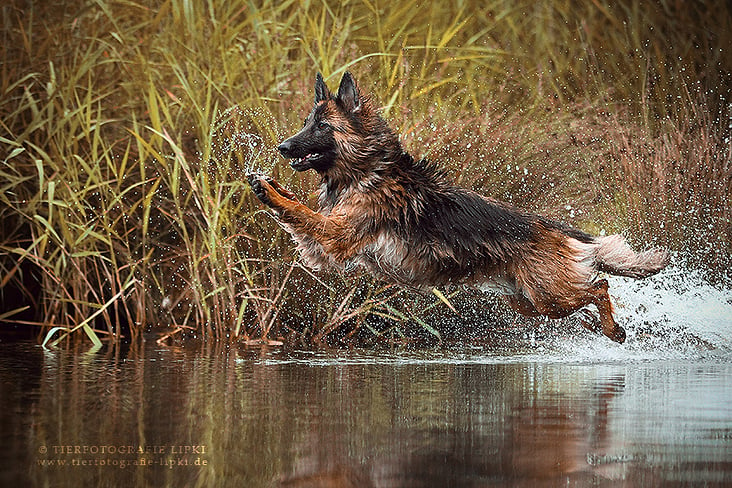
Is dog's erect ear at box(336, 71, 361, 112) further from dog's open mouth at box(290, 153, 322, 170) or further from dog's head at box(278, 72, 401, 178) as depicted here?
dog's open mouth at box(290, 153, 322, 170)

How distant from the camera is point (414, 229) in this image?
5.71m

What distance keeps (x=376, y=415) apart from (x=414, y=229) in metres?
1.87

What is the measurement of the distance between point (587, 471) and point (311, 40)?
546cm

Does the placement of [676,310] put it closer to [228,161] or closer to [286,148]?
[286,148]

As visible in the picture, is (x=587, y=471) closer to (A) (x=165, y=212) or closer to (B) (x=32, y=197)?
(A) (x=165, y=212)

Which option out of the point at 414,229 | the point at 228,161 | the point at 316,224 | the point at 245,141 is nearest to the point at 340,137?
the point at 316,224

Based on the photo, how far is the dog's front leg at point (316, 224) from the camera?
5.64 m

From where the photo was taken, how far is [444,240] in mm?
5684

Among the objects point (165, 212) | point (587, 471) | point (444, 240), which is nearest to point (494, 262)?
point (444, 240)

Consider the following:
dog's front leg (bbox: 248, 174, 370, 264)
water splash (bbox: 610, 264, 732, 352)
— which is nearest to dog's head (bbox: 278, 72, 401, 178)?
dog's front leg (bbox: 248, 174, 370, 264)

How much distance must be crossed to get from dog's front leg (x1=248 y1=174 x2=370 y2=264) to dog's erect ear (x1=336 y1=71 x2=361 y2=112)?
1.91 ft

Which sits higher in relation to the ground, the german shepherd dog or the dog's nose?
the dog's nose

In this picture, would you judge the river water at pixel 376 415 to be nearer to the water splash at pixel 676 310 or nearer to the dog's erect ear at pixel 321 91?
the water splash at pixel 676 310

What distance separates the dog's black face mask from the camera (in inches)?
227
